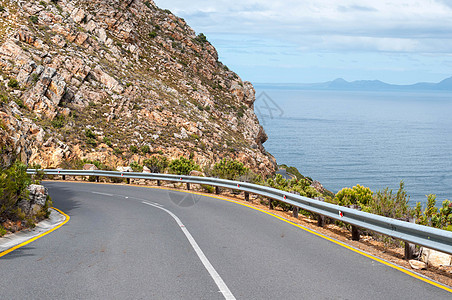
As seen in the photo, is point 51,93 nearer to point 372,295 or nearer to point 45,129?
point 45,129

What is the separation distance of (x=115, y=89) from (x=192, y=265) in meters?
42.6

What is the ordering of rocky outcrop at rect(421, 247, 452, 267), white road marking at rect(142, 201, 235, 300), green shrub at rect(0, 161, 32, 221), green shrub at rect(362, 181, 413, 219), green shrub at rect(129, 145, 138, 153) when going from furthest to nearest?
green shrub at rect(129, 145, 138, 153), green shrub at rect(362, 181, 413, 219), green shrub at rect(0, 161, 32, 221), rocky outcrop at rect(421, 247, 452, 267), white road marking at rect(142, 201, 235, 300)

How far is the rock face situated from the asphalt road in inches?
1064

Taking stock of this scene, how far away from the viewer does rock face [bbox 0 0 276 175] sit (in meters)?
38.3

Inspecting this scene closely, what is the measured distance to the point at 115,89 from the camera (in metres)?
46.9

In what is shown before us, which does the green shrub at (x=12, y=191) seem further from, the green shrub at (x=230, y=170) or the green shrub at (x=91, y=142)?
the green shrub at (x=91, y=142)

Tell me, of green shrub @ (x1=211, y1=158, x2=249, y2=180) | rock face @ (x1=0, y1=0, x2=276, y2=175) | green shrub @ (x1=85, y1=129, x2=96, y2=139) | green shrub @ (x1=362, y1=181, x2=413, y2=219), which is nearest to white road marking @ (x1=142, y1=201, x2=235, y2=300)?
green shrub @ (x1=362, y1=181, x2=413, y2=219)

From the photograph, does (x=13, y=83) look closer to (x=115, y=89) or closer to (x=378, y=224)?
(x=115, y=89)

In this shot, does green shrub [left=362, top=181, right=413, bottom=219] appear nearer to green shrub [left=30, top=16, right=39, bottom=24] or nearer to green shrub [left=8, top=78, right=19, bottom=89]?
green shrub [left=8, top=78, right=19, bottom=89]

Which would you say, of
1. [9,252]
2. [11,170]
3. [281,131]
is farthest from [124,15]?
[281,131]

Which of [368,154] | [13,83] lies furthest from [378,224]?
[368,154]

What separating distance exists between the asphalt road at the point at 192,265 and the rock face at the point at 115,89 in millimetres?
27032

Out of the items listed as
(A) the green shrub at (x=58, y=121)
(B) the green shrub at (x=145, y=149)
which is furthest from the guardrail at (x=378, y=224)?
Answer: (A) the green shrub at (x=58, y=121)

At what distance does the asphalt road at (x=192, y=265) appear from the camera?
559 cm
